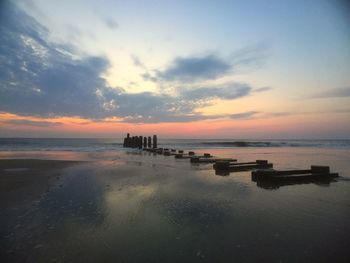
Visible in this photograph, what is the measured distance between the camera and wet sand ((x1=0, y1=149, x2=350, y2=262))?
15.2 feet

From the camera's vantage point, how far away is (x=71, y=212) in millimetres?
7160

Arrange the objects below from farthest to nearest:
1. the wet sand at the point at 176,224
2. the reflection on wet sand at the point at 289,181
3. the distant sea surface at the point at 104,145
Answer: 1. the distant sea surface at the point at 104,145
2. the reflection on wet sand at the point at 289,181
3. the wet sand at the point at 176,224

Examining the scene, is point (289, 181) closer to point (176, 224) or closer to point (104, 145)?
point (176, 224)

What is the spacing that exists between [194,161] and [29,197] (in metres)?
14.0

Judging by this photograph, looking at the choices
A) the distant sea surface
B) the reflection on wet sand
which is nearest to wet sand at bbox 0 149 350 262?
the reflection on wet sand

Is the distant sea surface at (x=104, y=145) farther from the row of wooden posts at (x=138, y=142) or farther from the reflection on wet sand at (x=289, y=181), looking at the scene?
the reflection on wet sand at (x=289, y=181)

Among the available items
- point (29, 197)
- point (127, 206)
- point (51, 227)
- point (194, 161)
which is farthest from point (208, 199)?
point (194, 161)

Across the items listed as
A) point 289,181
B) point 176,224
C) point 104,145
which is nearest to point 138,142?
point 104,145

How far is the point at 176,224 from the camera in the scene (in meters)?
6.19

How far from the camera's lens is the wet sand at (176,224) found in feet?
15.2

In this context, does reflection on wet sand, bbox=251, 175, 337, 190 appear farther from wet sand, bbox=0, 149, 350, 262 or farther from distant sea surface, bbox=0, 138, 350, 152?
distant sea surface, bbox=0, 138, 350, 152

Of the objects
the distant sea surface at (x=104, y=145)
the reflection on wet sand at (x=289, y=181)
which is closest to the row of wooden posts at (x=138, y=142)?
the distant sea surface at (x=104, y=145)

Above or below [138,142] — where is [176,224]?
below

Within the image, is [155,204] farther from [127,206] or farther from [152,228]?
[152,228]
